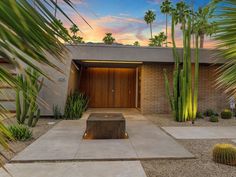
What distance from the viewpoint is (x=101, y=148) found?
21.0 ft

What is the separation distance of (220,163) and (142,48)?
8150 millimetres

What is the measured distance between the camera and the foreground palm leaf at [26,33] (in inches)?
25.6

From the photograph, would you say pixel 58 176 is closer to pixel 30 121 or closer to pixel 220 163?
pixel 220 163

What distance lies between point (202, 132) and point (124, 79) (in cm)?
892

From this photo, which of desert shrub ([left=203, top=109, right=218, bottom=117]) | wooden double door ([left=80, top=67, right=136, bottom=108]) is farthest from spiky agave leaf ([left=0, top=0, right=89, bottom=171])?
wooden double door ([left=80, top=67, right=136, bottom=108])

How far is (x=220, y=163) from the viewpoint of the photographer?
17.8 feet

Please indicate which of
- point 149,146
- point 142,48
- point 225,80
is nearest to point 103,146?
point 149,146

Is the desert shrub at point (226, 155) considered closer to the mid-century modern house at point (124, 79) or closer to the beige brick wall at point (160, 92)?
the mid-century modern house at point (124, 79)

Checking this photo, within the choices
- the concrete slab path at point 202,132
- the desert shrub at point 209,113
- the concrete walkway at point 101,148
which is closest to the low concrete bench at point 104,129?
the concrete walkway at point 101,148

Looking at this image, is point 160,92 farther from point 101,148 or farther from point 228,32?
point 228,32

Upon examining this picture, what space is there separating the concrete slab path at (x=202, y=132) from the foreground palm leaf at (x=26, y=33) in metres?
7.66

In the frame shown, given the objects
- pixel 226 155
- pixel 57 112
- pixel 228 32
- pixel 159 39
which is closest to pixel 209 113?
pixel 57 112

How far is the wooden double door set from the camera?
1686cm

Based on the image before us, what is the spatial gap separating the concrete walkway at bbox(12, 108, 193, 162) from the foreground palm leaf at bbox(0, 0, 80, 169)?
510cm
